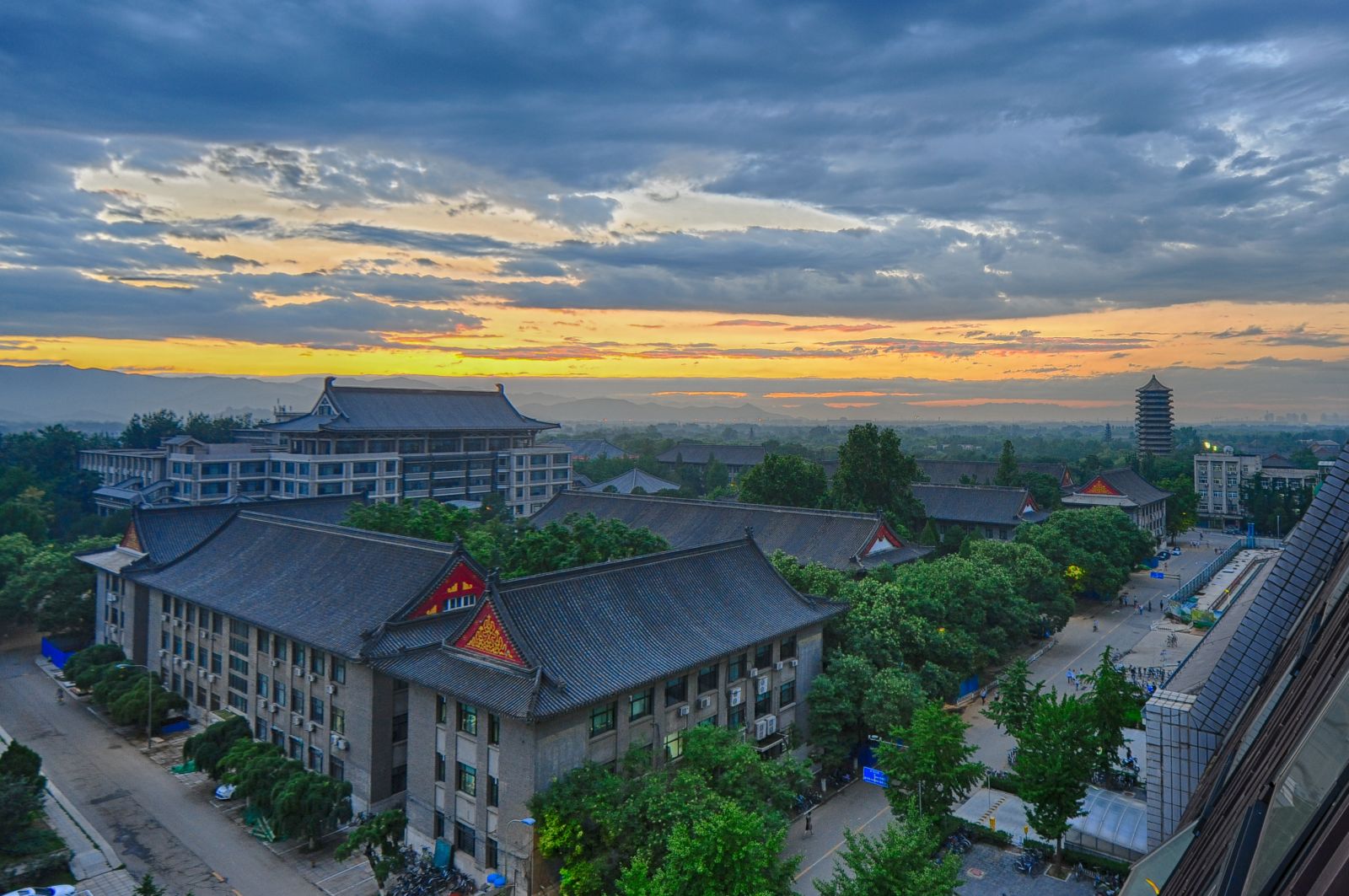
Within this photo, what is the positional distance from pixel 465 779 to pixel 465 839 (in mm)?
1927

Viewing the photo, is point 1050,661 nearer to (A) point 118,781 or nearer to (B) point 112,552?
(A) point 118,781

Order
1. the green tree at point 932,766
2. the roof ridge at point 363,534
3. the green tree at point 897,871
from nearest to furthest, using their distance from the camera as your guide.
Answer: the green tree at point 897,871
the green tree at point 932,766
the roof ridge at point 363,534

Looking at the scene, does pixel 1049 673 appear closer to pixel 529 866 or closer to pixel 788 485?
pixel 788 485

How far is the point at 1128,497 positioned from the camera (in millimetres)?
78188

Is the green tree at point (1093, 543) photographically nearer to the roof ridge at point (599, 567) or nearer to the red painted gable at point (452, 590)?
the roof ridge at point (599, 567)

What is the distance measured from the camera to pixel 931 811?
24.4 meters

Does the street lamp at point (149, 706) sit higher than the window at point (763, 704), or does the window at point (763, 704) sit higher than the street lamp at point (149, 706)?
the window at point (763, 704)

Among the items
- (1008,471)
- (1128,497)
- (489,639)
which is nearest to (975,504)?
(1008,471)

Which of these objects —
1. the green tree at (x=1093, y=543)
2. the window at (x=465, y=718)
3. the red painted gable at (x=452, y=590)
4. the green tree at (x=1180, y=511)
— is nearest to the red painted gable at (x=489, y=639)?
the window at (x=465, y=718)

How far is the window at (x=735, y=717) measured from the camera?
96.2ft

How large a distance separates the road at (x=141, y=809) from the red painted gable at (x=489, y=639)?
913 centimetres

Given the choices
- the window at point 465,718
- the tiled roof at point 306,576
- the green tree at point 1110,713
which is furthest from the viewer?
the tiled roof at point 306,576

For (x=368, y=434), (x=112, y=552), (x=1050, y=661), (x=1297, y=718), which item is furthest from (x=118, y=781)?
(x=368, y=434)

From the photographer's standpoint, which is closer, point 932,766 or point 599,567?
point 932,766
